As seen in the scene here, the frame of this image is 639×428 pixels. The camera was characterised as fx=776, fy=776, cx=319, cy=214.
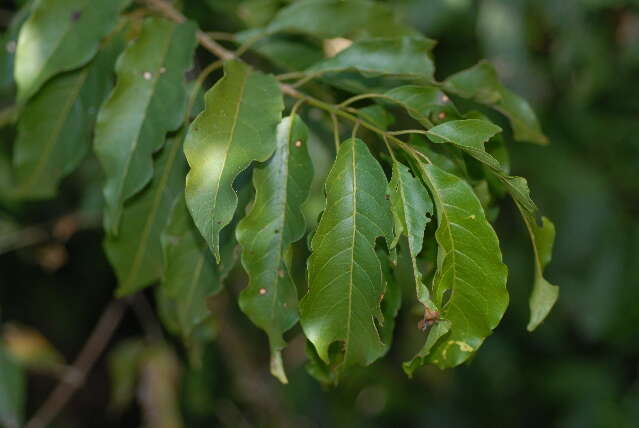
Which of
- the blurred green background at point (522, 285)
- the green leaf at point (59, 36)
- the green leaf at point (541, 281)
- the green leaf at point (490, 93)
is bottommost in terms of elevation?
the blurred green background at point (522, 285)

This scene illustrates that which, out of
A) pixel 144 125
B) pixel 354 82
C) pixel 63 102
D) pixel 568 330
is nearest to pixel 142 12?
pixel 63 102

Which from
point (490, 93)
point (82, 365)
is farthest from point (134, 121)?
point (82, 365)

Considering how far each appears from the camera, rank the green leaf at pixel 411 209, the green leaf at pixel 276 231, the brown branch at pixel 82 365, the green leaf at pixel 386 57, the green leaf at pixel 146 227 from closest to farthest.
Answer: the green leaf at pixel 411 209 → the green leaf at pixel 276 231 → the green leaf at pixel 386 57 → the green leaf at pixel 146 227 → the brown branch at pixel 82 365

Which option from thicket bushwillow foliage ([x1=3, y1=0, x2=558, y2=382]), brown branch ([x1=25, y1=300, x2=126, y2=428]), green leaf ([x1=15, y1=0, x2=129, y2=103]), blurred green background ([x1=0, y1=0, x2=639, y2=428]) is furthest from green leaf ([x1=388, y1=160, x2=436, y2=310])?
brown branch ([x1=25, y1=300, x2=126, y2=428])

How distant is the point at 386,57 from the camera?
119 centimetres

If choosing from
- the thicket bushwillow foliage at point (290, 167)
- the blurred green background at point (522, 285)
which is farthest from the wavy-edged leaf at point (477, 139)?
the blurred green background at point (522, 285)

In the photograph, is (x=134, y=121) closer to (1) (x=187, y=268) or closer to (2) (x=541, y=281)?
(1) (x=187, y=268)

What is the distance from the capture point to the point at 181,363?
2684 millimetres

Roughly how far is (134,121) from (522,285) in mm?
1809

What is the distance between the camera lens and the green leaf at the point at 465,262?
93 cm

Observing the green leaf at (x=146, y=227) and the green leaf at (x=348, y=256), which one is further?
the green leaf at (x=146, y=227)

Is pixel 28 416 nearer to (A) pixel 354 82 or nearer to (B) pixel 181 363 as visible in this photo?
(B) pixel 181 363

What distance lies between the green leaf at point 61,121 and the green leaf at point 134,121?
17 centimetres

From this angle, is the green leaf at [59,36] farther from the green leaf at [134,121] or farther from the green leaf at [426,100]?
the green leaf at [426,100]
